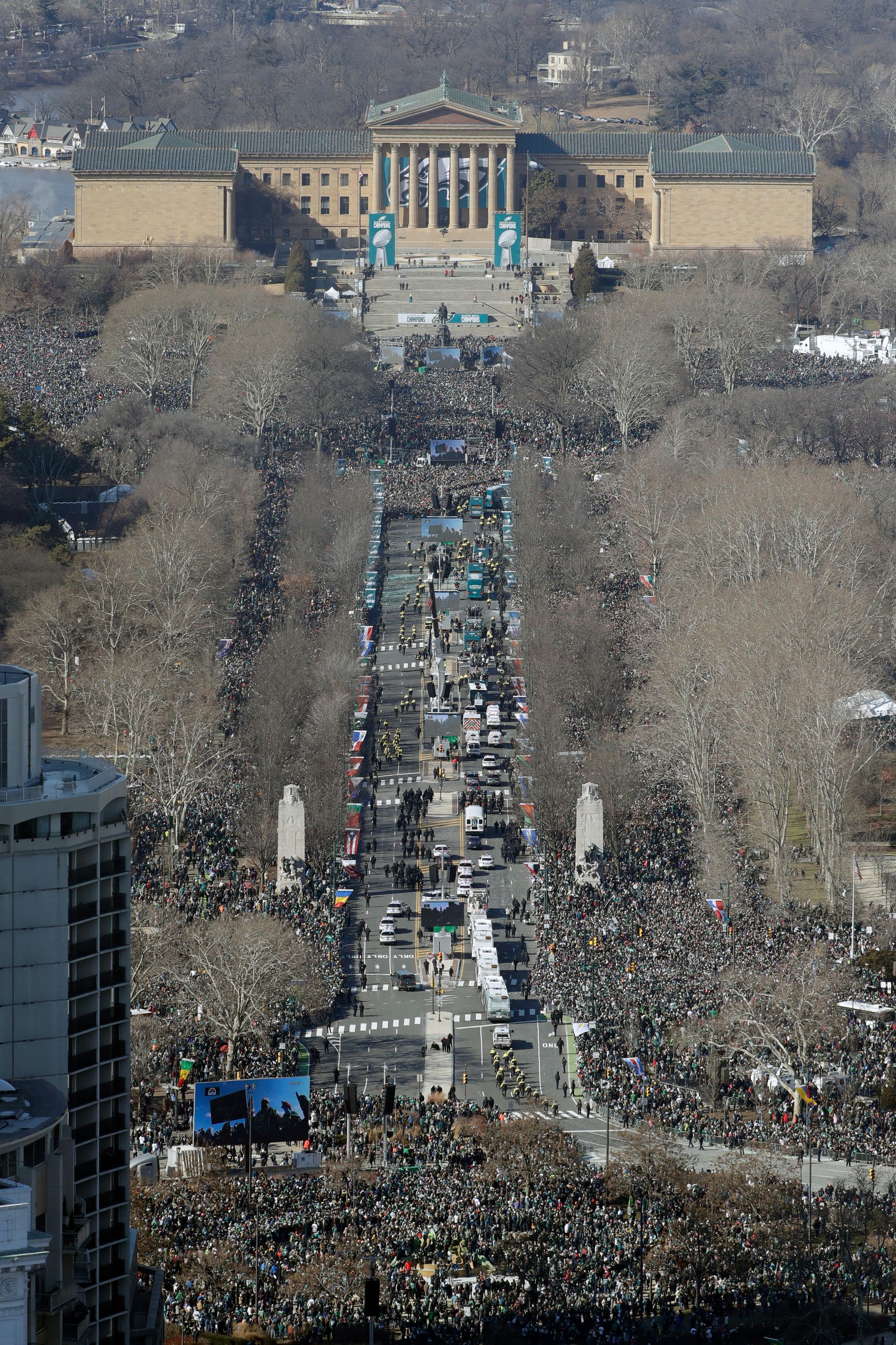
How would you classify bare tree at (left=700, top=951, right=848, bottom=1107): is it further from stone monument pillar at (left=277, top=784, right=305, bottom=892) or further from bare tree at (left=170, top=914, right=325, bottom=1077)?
stone monument pillar at (left=277, top=784, right=305, bottom=892)

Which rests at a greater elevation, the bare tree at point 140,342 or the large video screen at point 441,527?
the bare tree at point 140,342

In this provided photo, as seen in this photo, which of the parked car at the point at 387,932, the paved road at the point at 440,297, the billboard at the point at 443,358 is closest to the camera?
the parked car at the point at 387,932

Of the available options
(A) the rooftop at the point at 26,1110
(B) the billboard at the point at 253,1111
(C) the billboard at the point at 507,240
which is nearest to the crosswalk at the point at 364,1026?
(B) the billboard at the point at 253,1111

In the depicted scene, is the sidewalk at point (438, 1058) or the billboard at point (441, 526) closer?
the sidewalk at point (438, 1058)

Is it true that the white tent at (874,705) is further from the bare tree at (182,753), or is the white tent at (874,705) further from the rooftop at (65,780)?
the rooftop at (65,780)

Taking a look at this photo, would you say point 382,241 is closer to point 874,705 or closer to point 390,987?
point 874,705

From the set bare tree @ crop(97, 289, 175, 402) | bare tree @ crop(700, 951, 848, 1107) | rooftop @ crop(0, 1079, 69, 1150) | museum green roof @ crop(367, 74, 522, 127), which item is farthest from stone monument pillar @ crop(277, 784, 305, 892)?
museum green roof @ crop(367, 74, 522, 127)

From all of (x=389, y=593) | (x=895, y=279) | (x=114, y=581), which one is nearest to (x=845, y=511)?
(x=389, y=593)
